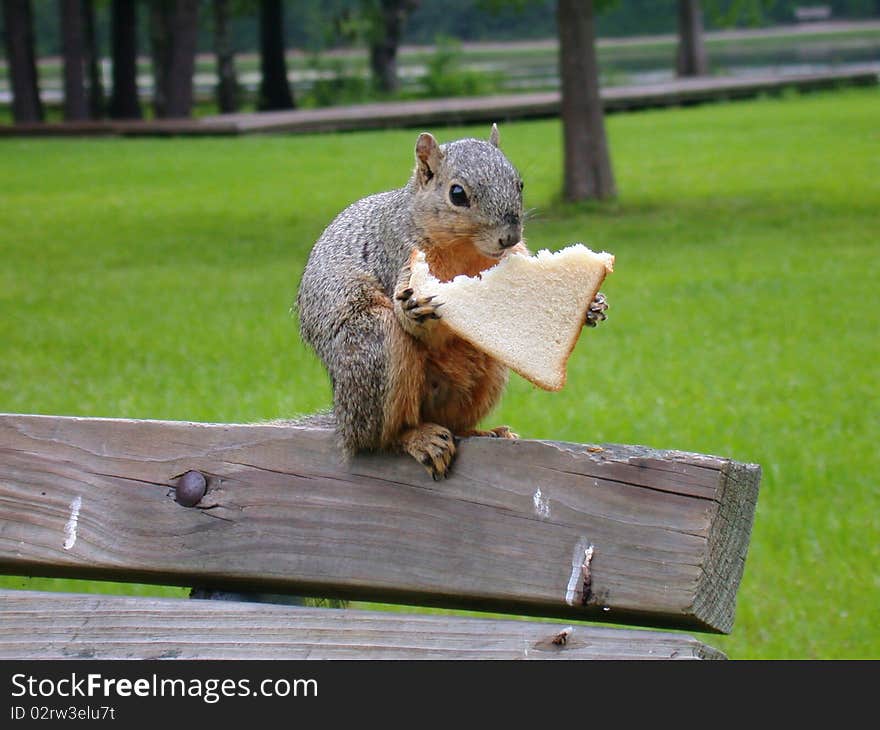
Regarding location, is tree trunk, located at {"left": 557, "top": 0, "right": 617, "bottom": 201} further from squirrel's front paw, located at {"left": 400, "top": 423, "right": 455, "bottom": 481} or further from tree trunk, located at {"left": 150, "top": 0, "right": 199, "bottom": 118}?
tree trunk, located at {"left": 150, "top": 0, "right": 199, "bottom": 118}

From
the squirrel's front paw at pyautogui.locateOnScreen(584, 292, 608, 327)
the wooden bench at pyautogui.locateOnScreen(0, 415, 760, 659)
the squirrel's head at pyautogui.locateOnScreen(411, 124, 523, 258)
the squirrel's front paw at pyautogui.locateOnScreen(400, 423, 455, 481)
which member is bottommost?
the wooden bench at pyautogui.locateOnScreen(0, 415, 760, 659)

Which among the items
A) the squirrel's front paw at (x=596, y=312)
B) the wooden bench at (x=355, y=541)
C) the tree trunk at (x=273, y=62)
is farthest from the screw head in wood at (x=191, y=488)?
the tree trunk at (x=273, y=62)

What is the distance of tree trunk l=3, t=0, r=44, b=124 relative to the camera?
26.3 metres

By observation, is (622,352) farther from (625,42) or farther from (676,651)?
(625,42)

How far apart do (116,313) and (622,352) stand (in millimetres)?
3604

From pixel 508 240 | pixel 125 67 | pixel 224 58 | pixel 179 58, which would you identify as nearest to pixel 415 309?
pixel 508 240

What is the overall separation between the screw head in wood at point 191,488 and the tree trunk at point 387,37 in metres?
31.7

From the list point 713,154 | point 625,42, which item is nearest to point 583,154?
point 713,154

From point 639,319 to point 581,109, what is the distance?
200 inches

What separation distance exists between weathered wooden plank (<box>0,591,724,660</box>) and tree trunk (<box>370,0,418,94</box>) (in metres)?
31.9

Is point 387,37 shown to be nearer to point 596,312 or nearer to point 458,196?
point 458,196

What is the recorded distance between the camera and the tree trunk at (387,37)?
33375 millimetres

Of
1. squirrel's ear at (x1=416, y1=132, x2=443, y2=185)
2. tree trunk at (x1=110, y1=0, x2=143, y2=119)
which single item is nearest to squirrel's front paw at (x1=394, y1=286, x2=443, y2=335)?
squirrel's ear at (x1=416, y1=132, x2=443, y2=185)

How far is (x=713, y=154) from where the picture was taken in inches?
709
